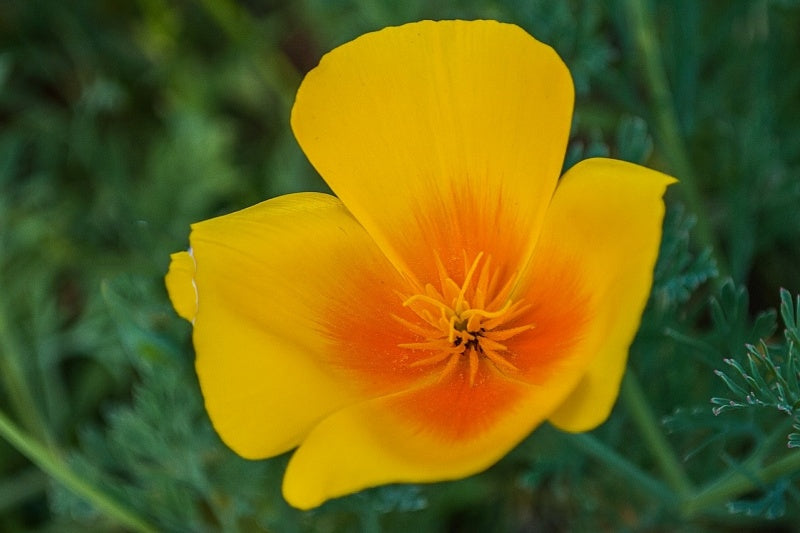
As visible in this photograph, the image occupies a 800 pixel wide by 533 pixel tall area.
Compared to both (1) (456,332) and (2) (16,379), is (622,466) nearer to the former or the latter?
(1) (456,332)

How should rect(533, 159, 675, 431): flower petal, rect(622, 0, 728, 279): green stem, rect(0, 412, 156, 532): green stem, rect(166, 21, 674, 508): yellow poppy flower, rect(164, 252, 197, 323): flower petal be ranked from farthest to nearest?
rect(622, 0, 728, 279): green stem → rect(0, 412, 156, 532): green stem → rect(164, 252, 197, 323): flower petal → rect(166, 21, 674, 508): yellow poppy flower → rect(533, 159, 675, 431): flower petal

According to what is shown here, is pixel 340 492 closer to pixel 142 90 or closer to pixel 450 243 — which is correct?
pixel 450 243

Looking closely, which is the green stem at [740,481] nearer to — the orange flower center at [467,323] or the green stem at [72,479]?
the orange flower center at [467,323]

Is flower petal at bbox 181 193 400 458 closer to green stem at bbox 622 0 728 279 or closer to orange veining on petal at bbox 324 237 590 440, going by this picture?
orange veining on petal at bbox 324 237 590 440

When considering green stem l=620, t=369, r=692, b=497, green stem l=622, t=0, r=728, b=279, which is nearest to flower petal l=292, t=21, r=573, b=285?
green stem l=620, t=369, r=692, b=497

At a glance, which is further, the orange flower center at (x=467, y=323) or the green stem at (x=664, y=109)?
the green stem at (x=664, y=109)

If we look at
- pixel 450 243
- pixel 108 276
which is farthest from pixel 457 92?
pixel 108 276

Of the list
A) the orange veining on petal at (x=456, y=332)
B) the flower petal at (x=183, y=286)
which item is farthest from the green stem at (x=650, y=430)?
the flower petal at (x=183, y=286)
